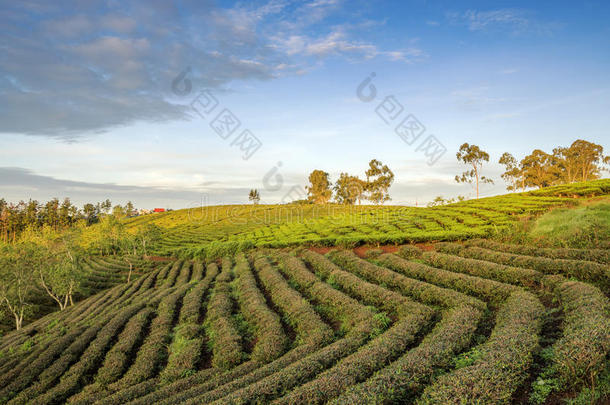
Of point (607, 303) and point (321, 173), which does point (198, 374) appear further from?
point (321, 173)

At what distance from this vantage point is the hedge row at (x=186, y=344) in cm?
1092

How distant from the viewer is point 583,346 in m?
6.05

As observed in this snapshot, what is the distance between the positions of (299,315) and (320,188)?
3422 inches

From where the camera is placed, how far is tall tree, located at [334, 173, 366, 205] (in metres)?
85.9

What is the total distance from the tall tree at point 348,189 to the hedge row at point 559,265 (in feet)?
221

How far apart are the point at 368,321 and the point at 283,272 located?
11473 millimetres

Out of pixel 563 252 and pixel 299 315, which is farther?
pixel 563 252

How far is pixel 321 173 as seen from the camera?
9981 cm

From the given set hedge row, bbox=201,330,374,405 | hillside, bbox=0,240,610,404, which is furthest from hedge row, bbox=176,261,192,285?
hedge row, bbox=201,330,374,405

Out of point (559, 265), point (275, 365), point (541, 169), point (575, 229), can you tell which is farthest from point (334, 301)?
point (541, 169)

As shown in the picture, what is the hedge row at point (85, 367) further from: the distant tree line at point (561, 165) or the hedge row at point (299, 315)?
the distant tree line at point (561, 165)

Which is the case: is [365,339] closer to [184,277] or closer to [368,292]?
[368,292]

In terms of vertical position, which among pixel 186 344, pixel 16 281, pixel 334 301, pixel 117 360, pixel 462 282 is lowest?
pixel 16 281

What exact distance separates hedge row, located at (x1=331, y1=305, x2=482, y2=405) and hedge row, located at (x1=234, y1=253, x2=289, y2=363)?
15.8 feet
